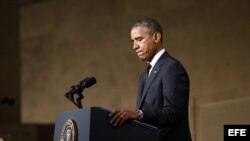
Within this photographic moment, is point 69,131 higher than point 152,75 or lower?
lower

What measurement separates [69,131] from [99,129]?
8.2 inches

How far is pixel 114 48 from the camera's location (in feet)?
21.1

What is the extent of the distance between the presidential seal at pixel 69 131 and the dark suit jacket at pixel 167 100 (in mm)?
320

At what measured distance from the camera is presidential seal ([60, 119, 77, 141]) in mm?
2160

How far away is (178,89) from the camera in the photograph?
2414mm

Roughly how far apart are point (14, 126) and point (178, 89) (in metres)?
4.92

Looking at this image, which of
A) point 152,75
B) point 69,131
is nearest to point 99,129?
point 69,131

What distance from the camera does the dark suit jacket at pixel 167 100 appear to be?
7.62 feet

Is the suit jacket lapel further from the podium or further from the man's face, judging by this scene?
the podium

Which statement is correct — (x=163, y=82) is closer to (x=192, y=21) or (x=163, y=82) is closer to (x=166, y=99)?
(x=166, y=99)

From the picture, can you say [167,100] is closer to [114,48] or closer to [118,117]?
[118,117]

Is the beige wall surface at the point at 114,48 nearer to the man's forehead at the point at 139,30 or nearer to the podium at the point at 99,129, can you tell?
the man's forehead at the point at 139,30

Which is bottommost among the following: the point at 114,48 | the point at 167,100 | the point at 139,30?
the point at 167,100

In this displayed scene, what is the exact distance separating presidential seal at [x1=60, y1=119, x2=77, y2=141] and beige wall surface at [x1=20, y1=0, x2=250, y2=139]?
135 inches
